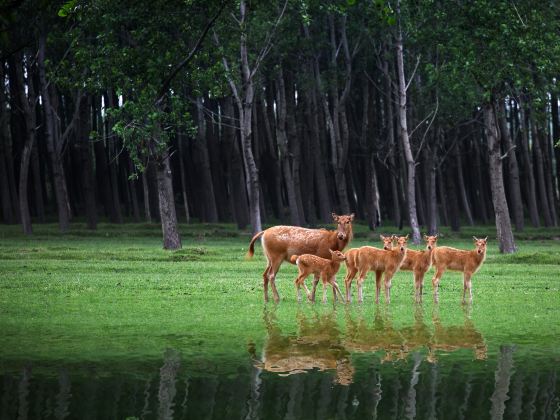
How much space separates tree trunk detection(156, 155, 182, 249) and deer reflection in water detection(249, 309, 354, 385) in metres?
26.3

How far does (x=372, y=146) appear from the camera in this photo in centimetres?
6800

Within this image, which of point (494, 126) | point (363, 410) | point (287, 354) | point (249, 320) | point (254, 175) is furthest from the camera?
point (254, 175)

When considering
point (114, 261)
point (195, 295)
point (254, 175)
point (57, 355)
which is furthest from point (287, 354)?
point (254, 175)

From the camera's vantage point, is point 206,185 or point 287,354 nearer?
point 287,354

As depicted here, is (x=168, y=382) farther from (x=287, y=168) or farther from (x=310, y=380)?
(x=287, y=168)

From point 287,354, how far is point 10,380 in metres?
4.03

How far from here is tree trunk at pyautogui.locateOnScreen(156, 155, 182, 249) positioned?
4434 centimetres

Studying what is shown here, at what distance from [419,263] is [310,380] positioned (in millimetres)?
10501

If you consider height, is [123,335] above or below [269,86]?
below

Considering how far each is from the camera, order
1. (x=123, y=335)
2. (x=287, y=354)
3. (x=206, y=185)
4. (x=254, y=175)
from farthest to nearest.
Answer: (x=206, y=185) < (x=254, y=175) < (x=123, y=335) < (x=287, y=354)

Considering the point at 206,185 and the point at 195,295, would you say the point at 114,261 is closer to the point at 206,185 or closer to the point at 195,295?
the point at 195,295

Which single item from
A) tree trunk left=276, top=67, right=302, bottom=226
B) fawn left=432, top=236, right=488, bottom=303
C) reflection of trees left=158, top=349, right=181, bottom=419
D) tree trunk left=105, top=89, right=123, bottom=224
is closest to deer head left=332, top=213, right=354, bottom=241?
fawn left=432, top=236, right=488, bottom=303

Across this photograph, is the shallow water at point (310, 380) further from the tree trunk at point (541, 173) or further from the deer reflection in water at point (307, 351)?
the tree trunk at point (541, 173)

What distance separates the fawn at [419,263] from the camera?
73.4 ft
